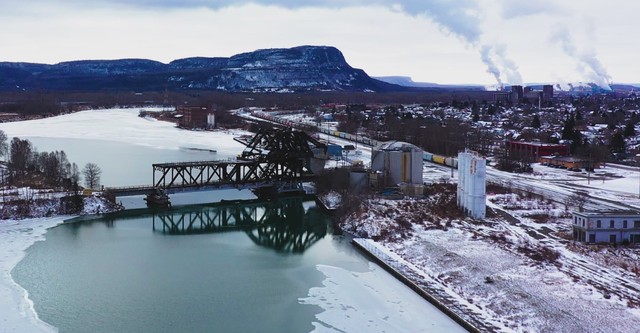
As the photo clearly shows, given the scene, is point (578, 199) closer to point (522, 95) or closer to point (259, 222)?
point (259, 222)

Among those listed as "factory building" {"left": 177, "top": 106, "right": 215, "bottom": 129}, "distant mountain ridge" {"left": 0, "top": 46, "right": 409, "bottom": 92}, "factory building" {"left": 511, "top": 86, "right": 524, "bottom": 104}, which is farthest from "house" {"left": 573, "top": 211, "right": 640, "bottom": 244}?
"distant mountain ridge" {"left": 0, "top": 46, "right": 409, "bottom": 92}

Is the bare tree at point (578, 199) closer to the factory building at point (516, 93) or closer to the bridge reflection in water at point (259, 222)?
the bridge reflection in water at point (259, 222)

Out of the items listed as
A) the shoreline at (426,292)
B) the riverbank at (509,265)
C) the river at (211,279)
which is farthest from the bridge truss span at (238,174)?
the shoreline at (426,292)

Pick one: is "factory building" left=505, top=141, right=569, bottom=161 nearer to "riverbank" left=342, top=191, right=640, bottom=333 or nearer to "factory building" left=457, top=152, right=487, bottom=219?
"riverbank" left=342, top=191, right=640, bottom=333

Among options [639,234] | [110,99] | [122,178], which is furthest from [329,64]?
[639,234]

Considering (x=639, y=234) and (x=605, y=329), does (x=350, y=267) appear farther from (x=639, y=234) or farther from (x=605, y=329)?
(x=639, y=234)

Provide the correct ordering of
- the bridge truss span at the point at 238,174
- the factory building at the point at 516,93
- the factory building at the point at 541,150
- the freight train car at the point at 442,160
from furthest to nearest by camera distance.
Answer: the factory building at the point at 516,93
the factory building at the point at 541,150
the freight train car at the point at 442,160
the bridge truss span at the point at 238,174
